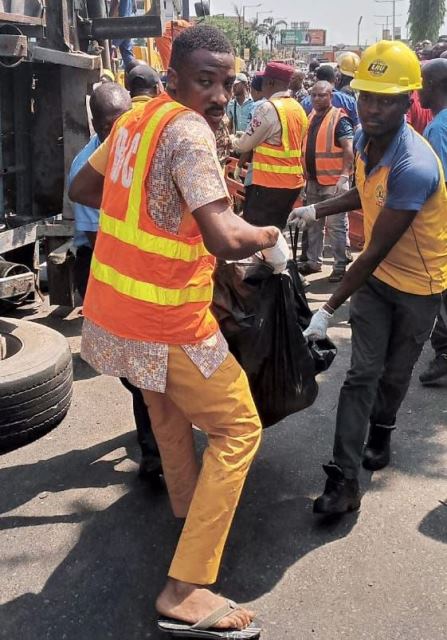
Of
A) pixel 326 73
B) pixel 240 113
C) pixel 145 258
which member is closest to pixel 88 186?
pixel 145 258

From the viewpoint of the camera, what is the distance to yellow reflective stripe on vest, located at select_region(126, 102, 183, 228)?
2059 millimetres

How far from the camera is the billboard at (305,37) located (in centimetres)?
10800

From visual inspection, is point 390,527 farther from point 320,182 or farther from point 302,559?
point 320,182

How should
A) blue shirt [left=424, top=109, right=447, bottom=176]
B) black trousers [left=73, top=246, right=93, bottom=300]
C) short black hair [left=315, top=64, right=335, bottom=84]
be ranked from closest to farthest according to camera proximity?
blue shirt [left=424, top=109, right=447, bottom=176], black trousers [left=73, top=246, right=93, bottom=300], short black hair [left=315, top=64, right=335, bottom=84]

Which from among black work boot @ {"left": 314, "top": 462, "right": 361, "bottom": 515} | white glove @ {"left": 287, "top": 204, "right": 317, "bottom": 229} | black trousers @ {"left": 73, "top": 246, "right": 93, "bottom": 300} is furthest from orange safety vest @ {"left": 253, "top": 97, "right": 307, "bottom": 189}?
black work boot @ {"left": 314, "top": 462, "right": 361, "bottom": 515}

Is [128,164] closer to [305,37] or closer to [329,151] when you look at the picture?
[329,151]

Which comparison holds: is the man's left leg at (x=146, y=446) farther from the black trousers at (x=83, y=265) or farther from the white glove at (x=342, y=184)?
the white glove at (x=342, y=184)

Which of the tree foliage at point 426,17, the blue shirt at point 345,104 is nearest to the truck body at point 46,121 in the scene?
the blue shirt at point 345,104

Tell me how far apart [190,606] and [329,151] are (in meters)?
5.27

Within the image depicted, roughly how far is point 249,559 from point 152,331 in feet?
3.59

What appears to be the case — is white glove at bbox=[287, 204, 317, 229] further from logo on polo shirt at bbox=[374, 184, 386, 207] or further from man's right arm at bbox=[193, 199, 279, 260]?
man's right arm at bbox=[193, 199, 279, 260]

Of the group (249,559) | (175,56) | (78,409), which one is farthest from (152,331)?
(78,409)

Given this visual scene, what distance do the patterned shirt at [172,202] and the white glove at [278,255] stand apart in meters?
0.34

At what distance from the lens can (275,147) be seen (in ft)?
20.1
